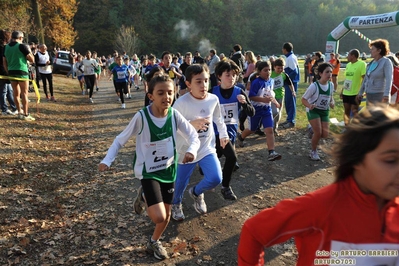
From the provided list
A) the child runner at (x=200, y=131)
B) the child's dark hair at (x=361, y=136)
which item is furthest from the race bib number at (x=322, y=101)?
the child's dark hair at (x=361, y=136)

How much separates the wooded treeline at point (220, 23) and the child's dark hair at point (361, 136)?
187 ft

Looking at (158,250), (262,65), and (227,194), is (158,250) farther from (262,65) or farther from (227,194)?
(262,65)

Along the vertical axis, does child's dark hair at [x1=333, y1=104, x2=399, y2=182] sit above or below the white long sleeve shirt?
above

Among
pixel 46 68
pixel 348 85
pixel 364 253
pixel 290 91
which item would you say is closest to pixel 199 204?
pixel 364 253

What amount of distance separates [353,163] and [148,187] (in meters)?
2.12

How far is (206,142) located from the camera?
4.27 meters

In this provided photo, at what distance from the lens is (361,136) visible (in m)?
1.54

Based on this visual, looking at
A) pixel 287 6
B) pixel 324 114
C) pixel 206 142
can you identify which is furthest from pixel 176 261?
pixel 287 6

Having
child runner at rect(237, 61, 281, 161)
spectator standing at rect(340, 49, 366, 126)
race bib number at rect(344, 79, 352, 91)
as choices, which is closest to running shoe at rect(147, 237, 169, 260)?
child runner at rect(237, 61, 281, 161)

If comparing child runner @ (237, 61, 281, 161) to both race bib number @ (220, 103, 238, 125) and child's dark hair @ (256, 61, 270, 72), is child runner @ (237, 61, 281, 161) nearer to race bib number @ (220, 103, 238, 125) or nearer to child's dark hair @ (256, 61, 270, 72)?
child's dark hair @ (256, 61, 270, 72)

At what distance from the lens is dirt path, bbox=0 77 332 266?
3.72m

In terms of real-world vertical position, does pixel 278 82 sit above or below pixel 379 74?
below

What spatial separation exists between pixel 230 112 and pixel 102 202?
2426 millimetres

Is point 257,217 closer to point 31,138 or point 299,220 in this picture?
point 299,220
